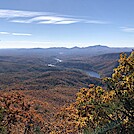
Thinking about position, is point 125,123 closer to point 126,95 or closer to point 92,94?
point 126,95

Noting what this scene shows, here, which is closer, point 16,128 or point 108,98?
point 108,98

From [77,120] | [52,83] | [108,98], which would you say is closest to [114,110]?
[108,98]

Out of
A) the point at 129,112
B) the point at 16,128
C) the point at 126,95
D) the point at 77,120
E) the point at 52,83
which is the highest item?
the point at 126,95

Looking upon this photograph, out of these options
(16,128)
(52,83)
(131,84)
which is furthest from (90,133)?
(52,83)

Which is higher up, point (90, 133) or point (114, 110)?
point (114, 110)

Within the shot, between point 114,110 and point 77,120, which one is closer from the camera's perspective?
point 114,110

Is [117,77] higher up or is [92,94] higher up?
[117,77]

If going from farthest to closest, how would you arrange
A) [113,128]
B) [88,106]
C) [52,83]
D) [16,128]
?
[52,83] < [16,128] < [88,106] < [113,128]

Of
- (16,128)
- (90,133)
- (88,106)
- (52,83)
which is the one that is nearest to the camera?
(90,133)

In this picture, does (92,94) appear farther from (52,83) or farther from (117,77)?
(52,83)
